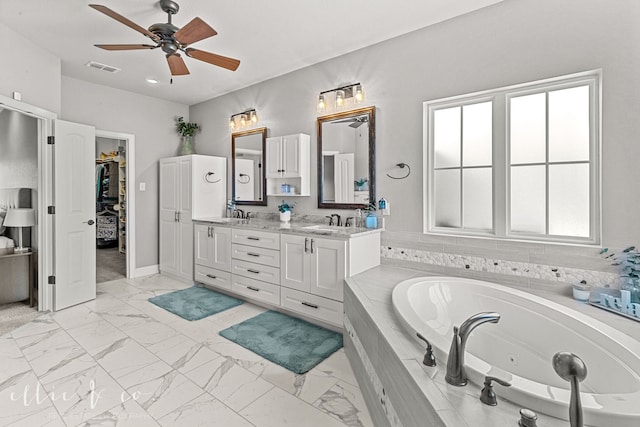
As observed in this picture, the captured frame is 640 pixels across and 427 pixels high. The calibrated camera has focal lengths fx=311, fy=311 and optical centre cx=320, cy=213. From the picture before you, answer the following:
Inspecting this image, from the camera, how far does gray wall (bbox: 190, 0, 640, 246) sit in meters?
2.07

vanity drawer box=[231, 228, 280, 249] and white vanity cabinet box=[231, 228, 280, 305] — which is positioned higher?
vanity drawer box=[231, 228, 280, 249]

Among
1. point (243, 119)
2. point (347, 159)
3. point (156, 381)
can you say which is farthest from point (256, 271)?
point (243, 119)

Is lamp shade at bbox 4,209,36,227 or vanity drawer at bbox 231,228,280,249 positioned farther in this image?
lamp shade at bbox 4,209,36,227

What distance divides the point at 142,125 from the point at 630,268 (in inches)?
227

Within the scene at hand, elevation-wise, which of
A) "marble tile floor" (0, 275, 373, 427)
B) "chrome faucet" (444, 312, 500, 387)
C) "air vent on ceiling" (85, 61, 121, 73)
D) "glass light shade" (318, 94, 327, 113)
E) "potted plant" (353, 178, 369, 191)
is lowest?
"marble tile floor" (0, 275, 373, 427)

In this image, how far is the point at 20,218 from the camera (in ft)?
11.4

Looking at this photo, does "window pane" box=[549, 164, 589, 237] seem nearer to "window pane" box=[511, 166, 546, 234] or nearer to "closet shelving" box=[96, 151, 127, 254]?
"window pane" box=[511, 166, 546, 234]

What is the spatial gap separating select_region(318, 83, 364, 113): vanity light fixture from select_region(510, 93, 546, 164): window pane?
4.67ft

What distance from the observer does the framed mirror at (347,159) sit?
325 centimetres

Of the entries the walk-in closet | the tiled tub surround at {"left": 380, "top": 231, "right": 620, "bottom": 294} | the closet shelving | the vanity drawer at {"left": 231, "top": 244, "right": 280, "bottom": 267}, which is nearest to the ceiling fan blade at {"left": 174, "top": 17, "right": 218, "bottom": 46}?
the vanity drawer at {"left": 231, "top": 244, "right": 280, "bottom": 267}

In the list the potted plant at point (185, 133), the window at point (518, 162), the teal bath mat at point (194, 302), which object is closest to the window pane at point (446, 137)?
the window at point (518, 162)

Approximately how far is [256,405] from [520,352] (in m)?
1.64

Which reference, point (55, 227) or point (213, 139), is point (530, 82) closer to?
point (213, 139)

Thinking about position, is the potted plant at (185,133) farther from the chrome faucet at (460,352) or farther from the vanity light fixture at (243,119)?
the chrome faucet at (460,352)
